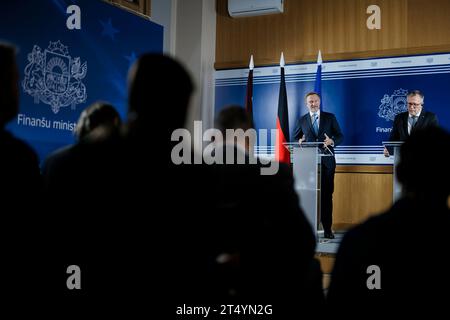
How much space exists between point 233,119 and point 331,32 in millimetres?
5457

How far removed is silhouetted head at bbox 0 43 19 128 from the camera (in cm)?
124

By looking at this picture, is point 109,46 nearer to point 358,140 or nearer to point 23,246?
point 358,140

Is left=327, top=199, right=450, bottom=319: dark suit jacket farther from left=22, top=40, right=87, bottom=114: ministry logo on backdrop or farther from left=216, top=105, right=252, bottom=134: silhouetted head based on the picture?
left=22, top=40, right=87, bottom=114: ministry logo on backdrop

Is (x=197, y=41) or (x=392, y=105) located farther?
(x=197, y=41)

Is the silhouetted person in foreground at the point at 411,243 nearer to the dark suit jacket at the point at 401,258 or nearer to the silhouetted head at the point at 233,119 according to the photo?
the dark suit jacket at the point at 401,258

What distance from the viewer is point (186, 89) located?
1192mm

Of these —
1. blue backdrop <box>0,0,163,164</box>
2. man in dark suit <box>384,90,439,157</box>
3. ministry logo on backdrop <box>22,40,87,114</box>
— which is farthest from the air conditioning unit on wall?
ministry logo on backdrop <box>22,40,87,114</box>

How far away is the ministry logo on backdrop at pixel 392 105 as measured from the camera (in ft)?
20.5

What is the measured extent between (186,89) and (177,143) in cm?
13

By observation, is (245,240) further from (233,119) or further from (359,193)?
(359,193)

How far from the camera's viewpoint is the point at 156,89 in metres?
1.17

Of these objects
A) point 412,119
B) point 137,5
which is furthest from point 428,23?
point 137,5

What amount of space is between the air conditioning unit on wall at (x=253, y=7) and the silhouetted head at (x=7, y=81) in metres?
6.17

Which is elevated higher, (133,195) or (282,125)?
(282,125)
